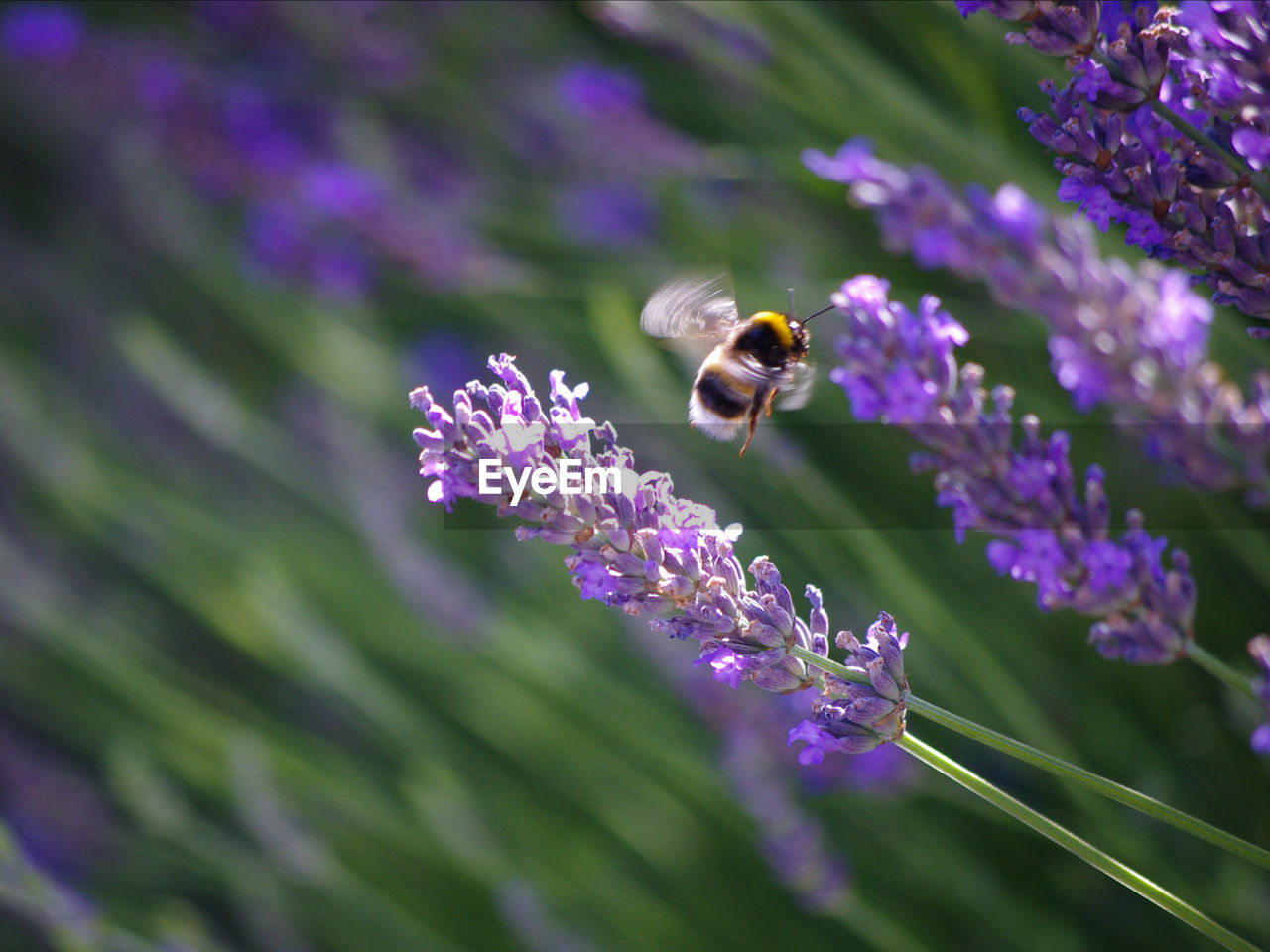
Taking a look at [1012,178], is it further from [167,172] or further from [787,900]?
[167,172]

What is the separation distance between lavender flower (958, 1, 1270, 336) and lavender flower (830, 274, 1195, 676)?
7.0 inches

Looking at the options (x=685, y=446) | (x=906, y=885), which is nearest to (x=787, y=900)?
(x=906, y=885)

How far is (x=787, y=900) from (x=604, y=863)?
13.3 inches

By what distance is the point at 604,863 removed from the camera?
179 centimetres

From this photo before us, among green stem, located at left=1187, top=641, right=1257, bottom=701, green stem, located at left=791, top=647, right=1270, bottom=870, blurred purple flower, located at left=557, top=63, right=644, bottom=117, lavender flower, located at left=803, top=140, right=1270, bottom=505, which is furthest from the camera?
blurred purple flower, located at left=557, top=63, right=644, bottom=117

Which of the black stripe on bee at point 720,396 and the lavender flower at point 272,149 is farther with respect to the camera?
the lavender flower at point 272,149

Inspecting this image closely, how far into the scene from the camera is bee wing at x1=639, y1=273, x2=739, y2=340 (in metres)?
1.15

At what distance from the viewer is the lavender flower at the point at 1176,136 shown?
27.5 inches

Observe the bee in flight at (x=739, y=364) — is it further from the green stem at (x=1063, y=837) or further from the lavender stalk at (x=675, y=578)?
the green stem at (x=1063, y=837)

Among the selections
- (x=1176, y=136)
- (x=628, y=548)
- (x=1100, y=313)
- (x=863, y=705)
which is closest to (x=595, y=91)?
(x=1100, y=313)

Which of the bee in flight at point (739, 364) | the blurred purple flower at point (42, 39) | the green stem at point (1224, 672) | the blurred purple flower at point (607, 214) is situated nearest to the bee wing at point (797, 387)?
the bee in flight at point (739, 364)

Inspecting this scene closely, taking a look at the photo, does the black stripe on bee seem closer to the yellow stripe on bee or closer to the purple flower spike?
the yellow stripe on bee

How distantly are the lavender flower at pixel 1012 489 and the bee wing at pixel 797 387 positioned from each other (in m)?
0.17

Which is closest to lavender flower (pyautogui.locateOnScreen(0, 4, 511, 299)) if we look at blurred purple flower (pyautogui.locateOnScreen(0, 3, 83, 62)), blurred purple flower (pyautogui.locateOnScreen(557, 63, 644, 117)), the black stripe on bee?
blurred purple flower (pyautogui.locateOnScreen(0, 3, 83, 62))
